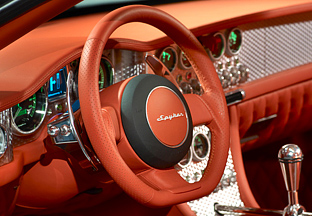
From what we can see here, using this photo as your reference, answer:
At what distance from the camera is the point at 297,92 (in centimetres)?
205

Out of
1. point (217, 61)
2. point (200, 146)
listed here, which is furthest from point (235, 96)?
point (200, 146)

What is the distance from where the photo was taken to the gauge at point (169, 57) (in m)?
1.53

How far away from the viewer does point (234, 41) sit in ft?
5.92

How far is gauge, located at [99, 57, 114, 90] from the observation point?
1.37m

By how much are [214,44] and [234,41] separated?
0.42ft

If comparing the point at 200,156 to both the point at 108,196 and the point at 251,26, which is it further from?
the point at 251,26

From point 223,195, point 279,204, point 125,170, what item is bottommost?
point 279,204

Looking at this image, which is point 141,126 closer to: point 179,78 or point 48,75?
point 48,75

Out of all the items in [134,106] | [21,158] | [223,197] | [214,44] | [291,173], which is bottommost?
[223,197]

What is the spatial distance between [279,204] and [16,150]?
151 cm

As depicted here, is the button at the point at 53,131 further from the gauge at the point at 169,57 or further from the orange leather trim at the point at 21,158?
the gauge at the point at 169,57

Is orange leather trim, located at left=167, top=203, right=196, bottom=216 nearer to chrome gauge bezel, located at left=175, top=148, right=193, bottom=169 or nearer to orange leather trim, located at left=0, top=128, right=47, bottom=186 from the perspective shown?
chrome gauge bezel, located at left=175, top=148, right=193, bottom=169

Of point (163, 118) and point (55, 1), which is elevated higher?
point (55, 1)

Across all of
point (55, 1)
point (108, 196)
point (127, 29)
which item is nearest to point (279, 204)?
point (108, 196)
